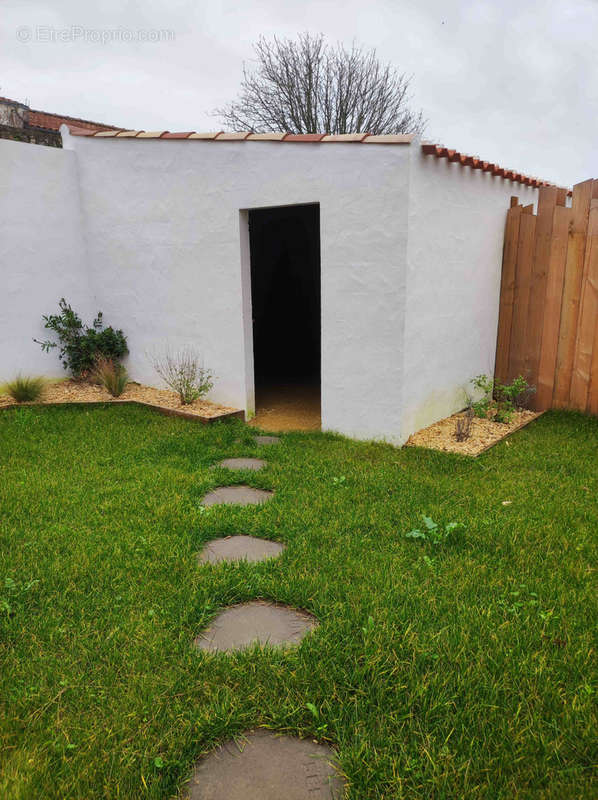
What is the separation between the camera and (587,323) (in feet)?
19.7

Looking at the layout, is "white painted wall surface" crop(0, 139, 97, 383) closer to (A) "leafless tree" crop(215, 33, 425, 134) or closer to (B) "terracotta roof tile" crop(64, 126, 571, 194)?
(B) "terracotta roof tile" crop(64, 126, 571, 194)

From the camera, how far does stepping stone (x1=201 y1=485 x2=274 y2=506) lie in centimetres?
411

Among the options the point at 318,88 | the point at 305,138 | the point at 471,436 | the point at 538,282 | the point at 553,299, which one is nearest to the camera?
the point at 305,138

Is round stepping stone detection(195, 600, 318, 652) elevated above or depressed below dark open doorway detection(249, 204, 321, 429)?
below

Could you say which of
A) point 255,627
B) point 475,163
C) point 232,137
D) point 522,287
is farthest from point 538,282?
point 255,627

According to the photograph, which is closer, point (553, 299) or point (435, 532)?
point (435, 532)

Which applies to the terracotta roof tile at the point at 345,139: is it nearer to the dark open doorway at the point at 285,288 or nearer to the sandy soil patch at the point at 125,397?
the sandy soil patch at the point at 125,397

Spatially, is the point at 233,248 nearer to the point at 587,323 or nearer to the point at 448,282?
the point at 448,282

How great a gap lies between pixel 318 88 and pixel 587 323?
15.1m

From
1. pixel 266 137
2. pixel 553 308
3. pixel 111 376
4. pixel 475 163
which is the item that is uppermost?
pixel 266 137

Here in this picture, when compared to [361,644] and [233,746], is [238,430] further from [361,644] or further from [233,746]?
[233,746]

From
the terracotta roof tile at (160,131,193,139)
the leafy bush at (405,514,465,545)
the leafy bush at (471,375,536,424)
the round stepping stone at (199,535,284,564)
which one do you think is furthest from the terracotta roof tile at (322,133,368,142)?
the round stepping stone at (199,535,284,564)

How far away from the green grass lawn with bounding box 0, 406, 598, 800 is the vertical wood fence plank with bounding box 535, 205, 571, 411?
2049 millimetres

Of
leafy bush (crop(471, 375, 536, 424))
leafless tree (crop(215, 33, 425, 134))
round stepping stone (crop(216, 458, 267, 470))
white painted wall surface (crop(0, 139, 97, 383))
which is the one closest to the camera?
round stepping stone (crop(216, 458, 267, 470))
